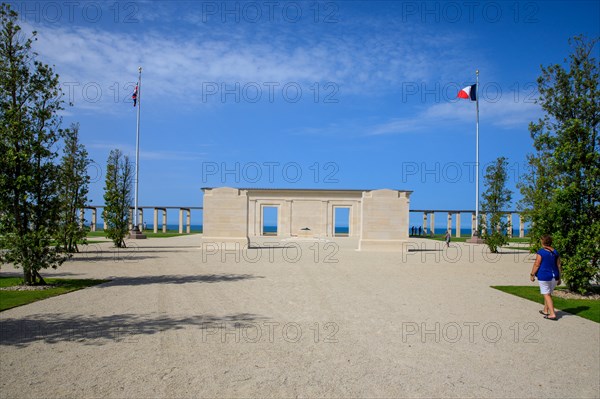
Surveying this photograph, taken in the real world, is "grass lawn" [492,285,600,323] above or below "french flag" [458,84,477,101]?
below

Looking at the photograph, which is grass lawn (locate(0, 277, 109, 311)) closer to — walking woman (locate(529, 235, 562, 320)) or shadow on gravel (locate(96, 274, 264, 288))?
shadow on gravel (locate(96, 274, 264, 288))

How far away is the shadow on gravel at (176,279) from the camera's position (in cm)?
1360

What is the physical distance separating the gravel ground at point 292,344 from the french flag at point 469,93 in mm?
24588

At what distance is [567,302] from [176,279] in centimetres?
1111

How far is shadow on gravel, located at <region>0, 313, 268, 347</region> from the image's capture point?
729cm

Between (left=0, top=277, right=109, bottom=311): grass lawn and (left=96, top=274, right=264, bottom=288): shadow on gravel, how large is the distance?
2.11ft

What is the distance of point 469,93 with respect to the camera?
34.8m
